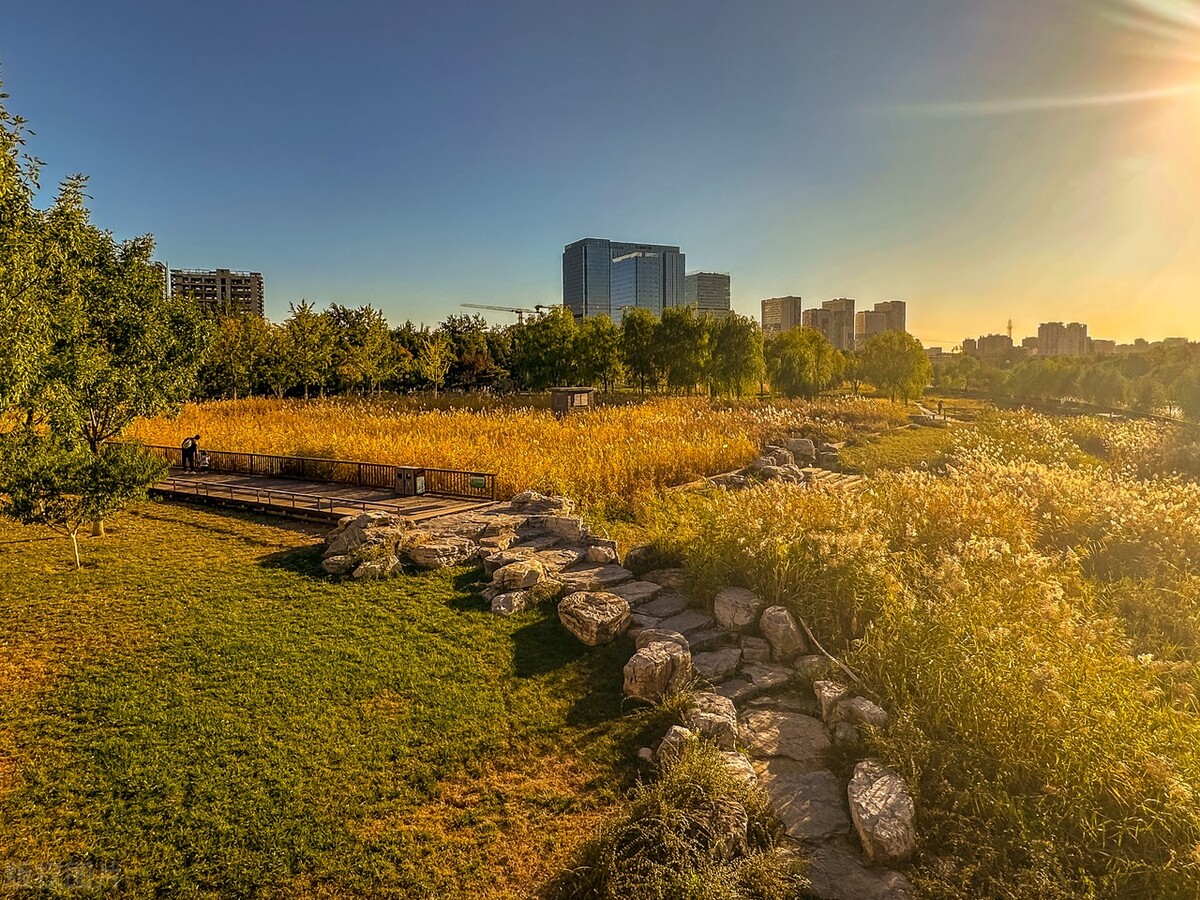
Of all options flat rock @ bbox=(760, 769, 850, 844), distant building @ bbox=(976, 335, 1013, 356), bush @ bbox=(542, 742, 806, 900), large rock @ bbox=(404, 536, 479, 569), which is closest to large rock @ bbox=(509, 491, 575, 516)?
large rock @ bbox=(404, 536, 479, 569)

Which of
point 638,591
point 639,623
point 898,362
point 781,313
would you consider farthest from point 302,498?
point 781,313

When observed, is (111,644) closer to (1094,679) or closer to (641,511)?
(641,511)

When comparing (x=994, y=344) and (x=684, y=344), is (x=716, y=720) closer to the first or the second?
(x=684, y=344)

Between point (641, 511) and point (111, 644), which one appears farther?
point (641, 511)

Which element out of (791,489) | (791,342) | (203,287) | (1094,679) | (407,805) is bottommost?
(407,805)

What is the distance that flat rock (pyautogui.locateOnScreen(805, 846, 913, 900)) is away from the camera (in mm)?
3877

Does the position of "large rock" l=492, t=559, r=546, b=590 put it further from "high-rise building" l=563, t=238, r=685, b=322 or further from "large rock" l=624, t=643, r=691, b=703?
"high-rise building" l=563, t=238, r=685, b=322

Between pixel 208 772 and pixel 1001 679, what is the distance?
6.63m

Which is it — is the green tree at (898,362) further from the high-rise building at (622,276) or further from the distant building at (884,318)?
the high-rise building at (622,276)

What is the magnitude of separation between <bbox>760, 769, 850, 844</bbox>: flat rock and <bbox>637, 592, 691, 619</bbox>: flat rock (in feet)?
9.65

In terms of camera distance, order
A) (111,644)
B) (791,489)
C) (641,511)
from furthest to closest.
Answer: (641,511)
(791,489)
(111,644)

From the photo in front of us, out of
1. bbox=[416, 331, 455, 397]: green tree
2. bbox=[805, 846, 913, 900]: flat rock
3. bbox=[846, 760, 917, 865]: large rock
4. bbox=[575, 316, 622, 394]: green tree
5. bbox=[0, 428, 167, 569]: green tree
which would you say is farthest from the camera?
bbox=[575, 316, 622, 394]: green tree

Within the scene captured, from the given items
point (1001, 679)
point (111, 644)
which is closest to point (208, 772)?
point (111, 644)

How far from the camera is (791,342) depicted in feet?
151
